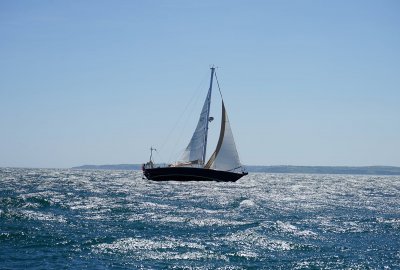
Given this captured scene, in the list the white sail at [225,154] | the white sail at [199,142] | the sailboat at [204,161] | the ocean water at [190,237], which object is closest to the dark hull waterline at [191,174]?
the sailboat at [204,161]

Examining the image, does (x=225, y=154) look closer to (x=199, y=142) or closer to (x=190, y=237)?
(x=199, y=142)

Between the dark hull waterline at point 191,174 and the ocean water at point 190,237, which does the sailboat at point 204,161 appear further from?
the ocean water at point 190,237

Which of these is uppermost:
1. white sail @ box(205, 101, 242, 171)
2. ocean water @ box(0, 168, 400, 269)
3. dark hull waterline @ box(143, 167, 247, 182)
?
white sail @ box(205, 101, 242, 171)

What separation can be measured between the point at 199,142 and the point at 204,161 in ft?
10.9

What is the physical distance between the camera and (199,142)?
78.5 m

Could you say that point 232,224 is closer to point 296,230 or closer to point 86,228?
point 296,230

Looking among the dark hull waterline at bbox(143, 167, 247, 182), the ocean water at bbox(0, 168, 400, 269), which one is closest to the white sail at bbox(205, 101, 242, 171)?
the dark hull waterline at bbox(143, 167, 247, 182)

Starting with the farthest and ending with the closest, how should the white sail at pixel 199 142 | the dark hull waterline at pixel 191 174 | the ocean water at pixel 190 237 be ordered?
the white sail at pixel 199 142, the dark hull waterline at pixel 191 174, the ocean water at pixel 190 237

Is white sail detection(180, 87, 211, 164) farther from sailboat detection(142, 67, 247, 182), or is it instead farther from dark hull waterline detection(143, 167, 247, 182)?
dark hull waterline detection(143, 167, 247, 182)

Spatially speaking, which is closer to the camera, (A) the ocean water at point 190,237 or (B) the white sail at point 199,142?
(A) the ocean water at point 190,237

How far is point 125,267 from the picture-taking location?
17906mm

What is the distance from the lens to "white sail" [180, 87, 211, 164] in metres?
77.7

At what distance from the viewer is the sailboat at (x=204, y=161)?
242 feet

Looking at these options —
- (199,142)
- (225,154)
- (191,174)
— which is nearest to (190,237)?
(191,174)
